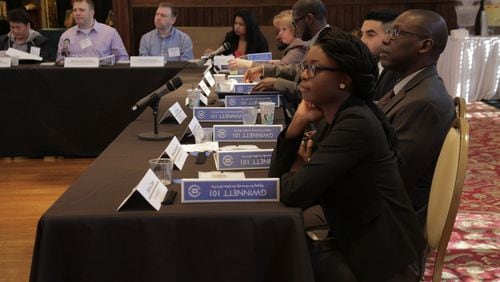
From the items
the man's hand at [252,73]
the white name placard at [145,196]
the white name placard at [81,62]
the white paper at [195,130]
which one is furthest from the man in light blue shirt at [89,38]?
the white name placard at [145,196]

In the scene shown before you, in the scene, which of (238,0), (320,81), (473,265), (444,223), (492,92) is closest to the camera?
(320,81)

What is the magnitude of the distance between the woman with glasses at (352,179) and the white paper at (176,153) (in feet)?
1.60

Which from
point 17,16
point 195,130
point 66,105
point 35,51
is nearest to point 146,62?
point 66,105

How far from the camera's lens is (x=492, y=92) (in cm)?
754

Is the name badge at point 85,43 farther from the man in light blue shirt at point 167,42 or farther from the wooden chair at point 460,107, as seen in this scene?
the wooden chair at point 460,107

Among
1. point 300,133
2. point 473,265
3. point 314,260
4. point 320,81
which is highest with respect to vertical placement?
point 320,81

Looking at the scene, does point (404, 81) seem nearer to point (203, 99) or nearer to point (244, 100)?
point (244, 100)

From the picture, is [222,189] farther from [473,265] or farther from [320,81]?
[473,265]

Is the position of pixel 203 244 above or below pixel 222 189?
below

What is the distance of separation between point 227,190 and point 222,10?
6.79 m

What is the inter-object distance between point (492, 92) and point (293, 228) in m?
6.38

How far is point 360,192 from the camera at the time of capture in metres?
1.81

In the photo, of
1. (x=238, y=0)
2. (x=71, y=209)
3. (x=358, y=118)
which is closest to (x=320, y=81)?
(x=358, y=118)

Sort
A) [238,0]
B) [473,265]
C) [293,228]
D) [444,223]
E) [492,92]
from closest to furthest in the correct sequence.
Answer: [293,228] → [444,223] → [473,265] → [492,92] → [238,0]
